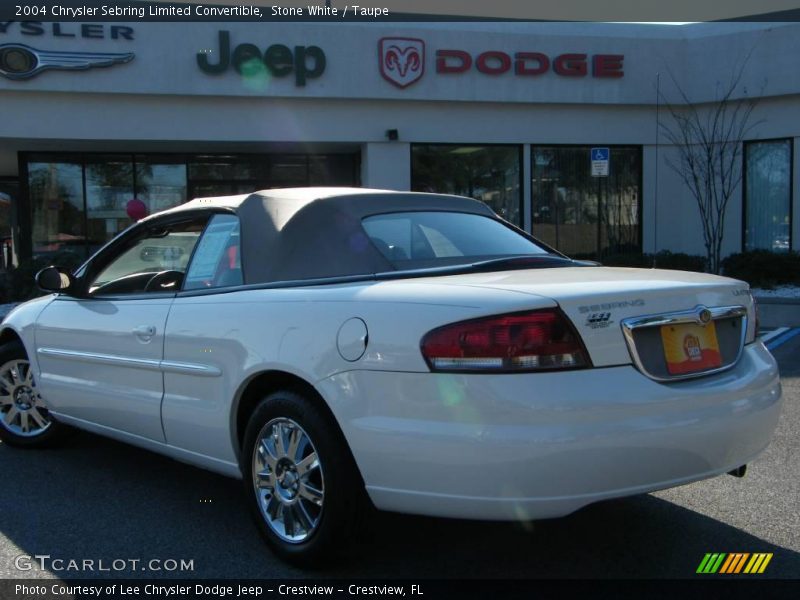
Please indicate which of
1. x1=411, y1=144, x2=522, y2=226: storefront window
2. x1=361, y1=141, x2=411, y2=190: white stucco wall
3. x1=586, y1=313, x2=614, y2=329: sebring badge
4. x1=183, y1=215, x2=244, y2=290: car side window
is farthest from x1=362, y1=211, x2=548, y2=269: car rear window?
x1=411, y1=144, x2=522, y2=226: storefront window

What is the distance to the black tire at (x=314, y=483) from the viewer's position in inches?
124

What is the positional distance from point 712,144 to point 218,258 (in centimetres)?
1567

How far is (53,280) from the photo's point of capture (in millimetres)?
4855

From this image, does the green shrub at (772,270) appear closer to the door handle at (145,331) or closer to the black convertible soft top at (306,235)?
the black convertible soft top at (306,235)

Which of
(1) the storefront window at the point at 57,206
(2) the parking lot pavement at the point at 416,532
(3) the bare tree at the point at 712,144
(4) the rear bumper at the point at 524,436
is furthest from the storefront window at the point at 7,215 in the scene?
(4) the rear bumper at the point at 524,436

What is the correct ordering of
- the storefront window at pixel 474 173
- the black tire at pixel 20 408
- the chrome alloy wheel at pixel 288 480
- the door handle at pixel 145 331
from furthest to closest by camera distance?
the storefront window at pixel 474 173 → the black tire at pixel 20 408 → the door handle at pixel 145 331 → the chrome alloy wheel at pixel 288 480

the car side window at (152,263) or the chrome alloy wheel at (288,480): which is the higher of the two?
the car side window at (152,263)

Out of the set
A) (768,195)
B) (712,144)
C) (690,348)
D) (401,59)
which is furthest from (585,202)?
(690,348)

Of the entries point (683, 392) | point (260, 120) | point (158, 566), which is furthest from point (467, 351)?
point (260, 120)

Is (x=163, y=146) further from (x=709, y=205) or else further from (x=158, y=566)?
(x=158, y=566)

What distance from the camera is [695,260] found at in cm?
1694

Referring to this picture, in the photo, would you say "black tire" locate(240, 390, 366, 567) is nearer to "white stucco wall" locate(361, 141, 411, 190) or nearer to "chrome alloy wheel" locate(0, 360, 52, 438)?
"chrome alloy wheel" locate(0, 360, 52, 438)

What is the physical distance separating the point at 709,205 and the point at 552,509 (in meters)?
16.1

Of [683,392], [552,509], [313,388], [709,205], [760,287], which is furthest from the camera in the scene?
[709,205]
